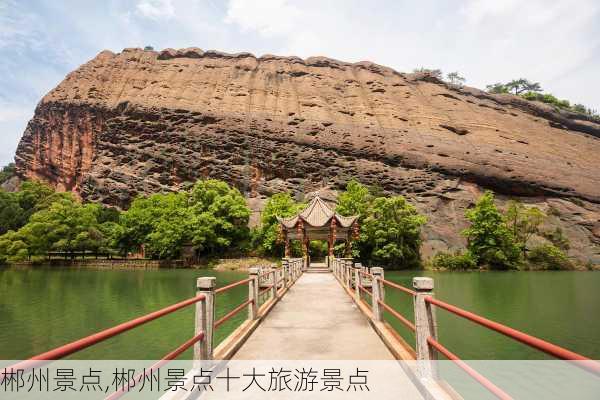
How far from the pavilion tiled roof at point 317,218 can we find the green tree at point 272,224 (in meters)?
15.0

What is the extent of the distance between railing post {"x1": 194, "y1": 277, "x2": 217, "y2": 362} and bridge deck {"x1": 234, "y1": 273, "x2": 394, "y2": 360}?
35.5 inches

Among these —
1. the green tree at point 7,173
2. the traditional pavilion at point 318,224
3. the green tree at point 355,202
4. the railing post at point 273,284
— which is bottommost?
the railing post at point 273,284

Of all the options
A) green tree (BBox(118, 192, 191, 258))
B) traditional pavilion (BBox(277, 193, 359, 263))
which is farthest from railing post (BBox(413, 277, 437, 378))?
green tree (BBox(118, 192, 191, 258))

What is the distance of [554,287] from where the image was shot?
25.9 m

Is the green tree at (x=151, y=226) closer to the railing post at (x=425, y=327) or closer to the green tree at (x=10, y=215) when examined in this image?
the green tree at (x=10, y=215)

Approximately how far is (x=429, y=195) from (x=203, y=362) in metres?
48.8

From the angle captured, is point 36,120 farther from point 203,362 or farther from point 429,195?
point 203,362

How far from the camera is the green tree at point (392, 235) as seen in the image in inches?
1614

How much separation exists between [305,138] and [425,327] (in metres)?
52.5

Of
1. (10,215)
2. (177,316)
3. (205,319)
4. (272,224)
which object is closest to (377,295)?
(205,319)

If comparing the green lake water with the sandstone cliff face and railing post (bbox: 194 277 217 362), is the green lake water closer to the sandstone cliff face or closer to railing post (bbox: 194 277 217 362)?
railing post (bbox: 194 277 217 362)

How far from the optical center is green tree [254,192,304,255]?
42188 mm

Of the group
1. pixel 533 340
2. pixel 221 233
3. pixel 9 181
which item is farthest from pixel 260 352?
pixel 9 181

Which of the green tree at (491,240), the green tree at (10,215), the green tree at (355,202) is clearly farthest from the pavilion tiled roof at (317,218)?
the green tree at (10,215)
